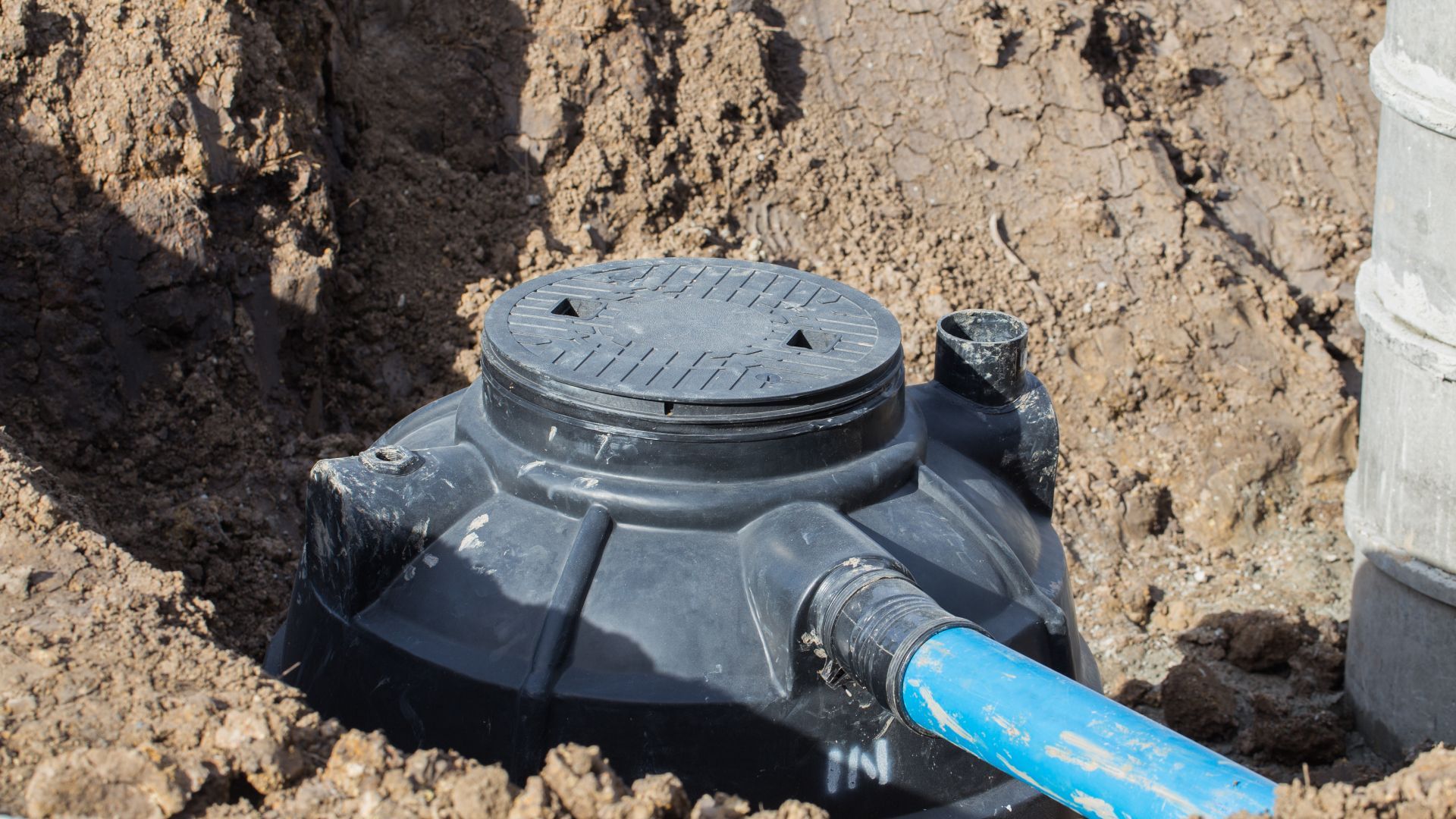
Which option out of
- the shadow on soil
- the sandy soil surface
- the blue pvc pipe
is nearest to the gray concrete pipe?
the sandy soil surface

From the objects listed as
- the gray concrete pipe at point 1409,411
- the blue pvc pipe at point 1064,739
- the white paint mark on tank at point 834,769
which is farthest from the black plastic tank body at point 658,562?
the gray concrete pipe at point 1409,411

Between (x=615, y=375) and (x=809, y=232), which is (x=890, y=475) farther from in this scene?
(x=809, y=232)

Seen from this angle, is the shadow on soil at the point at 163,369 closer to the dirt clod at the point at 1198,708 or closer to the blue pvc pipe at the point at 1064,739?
the blue pvc pipe at the point at 1064,739

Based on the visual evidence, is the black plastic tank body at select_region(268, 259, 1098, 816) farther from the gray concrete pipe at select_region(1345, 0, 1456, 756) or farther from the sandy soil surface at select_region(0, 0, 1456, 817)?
the gray concrete pipe at select_region(1345, 0, 1456, 756)

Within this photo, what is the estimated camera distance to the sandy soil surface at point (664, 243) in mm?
4293

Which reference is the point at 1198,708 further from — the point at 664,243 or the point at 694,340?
the point at 694,340

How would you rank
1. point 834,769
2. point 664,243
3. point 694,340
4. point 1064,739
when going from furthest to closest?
point 664,243, point 694,340, point 834,769, point 1064,739

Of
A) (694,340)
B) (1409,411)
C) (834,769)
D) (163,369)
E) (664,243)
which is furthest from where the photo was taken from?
(664,243)

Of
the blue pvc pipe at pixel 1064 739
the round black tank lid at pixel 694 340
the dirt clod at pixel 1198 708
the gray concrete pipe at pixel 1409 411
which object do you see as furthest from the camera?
the dirt clod at pixel 1198 708

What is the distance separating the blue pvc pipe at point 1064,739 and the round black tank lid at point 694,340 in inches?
23.3

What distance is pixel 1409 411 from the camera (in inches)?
171

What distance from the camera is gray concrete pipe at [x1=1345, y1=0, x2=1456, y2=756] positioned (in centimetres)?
403

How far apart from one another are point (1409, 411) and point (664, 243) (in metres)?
3.01

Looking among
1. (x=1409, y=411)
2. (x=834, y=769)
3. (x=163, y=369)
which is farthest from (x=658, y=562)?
(x=1409, y=411)
